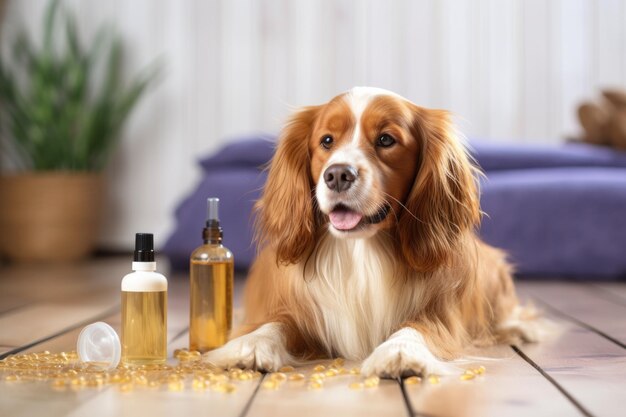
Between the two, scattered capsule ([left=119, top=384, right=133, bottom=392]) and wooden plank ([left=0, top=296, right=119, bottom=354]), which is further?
wooden plank ([left=0, top=296, right=119, bottom=354])

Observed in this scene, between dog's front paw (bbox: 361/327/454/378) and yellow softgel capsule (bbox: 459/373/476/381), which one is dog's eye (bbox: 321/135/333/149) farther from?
yellow softgel capsule (bbox: 459/373/476/381)

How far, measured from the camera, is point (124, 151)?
20.6 ft

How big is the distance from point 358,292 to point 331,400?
1.36 ft

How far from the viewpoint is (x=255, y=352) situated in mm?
1767

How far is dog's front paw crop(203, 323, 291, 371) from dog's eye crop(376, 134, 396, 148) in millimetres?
484

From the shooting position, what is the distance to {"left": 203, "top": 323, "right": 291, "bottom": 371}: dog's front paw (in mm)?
1755

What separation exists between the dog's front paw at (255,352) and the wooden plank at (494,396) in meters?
0.32

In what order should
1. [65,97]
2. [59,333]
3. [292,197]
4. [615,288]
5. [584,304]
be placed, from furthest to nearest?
[65,97] < [615,288] < [584,304] < [59,333] < [292,197]

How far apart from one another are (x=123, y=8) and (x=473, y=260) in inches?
195

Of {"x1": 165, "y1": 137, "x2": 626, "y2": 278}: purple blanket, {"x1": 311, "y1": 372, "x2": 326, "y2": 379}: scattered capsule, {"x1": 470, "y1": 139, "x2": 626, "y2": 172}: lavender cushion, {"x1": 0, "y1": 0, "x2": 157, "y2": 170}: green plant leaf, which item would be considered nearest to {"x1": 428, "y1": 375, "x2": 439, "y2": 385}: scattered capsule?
{"x1": 311, "y1": 372, "x2": 326, "y2": 379}: scattered capsule

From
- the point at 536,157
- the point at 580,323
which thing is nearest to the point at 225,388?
the point at 580,323

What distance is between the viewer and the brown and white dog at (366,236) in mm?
1775

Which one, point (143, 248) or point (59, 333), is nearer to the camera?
point (143, 248)

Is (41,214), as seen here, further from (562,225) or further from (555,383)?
(555,383)
